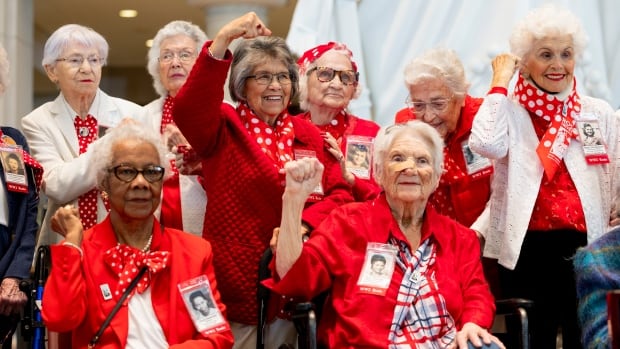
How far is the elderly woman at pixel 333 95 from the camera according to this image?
4.59 m

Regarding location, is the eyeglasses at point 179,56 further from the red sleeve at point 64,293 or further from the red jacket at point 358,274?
the red sleeve at point 64,293

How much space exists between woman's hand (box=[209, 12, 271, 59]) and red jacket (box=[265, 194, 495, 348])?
2.27ft

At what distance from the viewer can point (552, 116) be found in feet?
14.2

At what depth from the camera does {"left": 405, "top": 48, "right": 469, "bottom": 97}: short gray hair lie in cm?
459

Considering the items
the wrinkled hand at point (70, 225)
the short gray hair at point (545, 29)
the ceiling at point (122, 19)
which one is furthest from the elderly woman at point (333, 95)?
the ceiling at point (122, 19)

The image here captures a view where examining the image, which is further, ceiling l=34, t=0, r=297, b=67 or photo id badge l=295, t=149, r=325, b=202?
ceiling l=34, t=0, r=297, b=67

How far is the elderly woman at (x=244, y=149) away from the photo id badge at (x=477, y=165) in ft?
1.78

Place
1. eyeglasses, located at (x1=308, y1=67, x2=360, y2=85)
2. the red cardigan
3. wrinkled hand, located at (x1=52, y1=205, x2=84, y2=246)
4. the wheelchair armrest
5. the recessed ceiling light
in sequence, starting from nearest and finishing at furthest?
wrinkled hand, located at (x1=52, y1=205, x2=84, y2=246)
the wheelchair armrest
the red cardigan
eyeglasses, located at (x1=308, y1=67, x2=360, y2=85)
the recessed ceiling light

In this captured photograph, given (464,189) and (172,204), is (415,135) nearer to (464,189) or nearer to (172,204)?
(464,189)

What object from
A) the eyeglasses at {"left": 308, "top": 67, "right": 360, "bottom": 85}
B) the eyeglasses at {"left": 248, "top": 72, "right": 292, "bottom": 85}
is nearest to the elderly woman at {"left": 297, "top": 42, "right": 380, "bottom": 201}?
the eyeglasses at {"left": 308, "top": 67, "right": 360, "bottom": 85}

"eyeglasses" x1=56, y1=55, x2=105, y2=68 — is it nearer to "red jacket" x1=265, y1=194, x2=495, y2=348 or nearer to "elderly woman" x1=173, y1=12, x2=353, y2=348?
"elderly woman" x1=173, y1=12, x2=353, y2=348

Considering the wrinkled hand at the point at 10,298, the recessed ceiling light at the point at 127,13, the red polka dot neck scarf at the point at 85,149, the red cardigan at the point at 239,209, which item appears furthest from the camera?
the recessed ceiling light at the point at 127,13

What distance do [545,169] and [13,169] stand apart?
1924 millimetres

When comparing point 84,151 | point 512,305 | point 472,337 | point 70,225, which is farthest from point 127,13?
point 472,337
